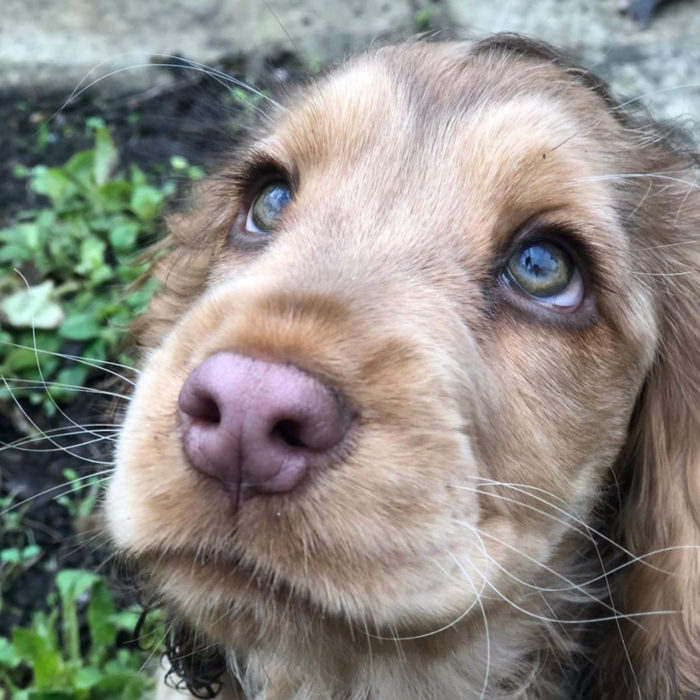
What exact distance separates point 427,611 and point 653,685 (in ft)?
3.04

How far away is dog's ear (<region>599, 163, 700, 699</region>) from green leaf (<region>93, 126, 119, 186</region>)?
2.86 metres

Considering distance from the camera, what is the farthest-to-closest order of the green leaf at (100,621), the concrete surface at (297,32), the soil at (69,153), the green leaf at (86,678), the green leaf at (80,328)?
the concrete surface at (297,32) → the green leaf at (80,328) → the soil at (69,153) → the green leaf at (100,621) → the green leaf at (86,678)

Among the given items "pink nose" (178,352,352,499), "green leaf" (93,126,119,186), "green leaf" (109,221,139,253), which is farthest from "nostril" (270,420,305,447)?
"green leaf" (93,126,119,186)

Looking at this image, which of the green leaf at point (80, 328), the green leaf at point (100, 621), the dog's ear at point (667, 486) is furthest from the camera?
the green leaf at point (80, 328)

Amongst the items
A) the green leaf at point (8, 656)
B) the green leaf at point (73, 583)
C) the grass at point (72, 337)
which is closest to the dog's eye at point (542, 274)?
the grass at point (72, 337)

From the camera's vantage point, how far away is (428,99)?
86.6 inches

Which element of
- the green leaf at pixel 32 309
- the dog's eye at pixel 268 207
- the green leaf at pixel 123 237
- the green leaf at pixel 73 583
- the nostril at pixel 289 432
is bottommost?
the green leaf at pixel 73 583

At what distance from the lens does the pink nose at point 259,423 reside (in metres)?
1.45

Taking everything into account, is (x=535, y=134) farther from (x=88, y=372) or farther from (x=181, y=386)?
(x=88, y=372)

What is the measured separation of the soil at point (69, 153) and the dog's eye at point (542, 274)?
3.63 feet

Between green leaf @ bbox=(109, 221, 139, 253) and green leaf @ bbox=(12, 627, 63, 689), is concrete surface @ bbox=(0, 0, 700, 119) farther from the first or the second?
green leaf @ bbox=(12, 627, 63, 689)

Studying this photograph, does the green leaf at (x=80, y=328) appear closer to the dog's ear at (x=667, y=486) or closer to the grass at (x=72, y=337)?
the grass at (x=72, y=337)

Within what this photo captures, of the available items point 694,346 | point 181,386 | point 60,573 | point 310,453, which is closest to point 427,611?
point 310,453

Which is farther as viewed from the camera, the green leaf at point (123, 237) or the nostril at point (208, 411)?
the green leaf at point (123, 237)
